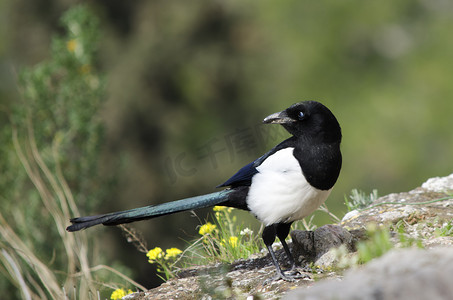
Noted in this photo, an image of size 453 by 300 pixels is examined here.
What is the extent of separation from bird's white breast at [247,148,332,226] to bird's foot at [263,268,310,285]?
0.86ft

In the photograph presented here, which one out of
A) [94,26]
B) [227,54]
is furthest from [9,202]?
[227,54]

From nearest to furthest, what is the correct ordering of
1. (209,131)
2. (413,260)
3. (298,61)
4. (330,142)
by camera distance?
1. (413,260)
2. (330,142)
3. (209,131)
4. (298,61)

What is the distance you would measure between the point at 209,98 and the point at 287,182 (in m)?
7.18

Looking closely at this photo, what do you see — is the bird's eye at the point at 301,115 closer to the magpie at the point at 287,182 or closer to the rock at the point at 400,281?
the magpie at the point at 287,182

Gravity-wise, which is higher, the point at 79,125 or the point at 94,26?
the point at 94,26

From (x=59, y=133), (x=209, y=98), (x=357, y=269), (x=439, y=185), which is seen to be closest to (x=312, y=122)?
(x=357, y=269)

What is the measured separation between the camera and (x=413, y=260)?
168 centimetres

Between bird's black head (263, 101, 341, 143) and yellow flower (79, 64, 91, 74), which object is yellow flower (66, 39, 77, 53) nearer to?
yellow flower (79, 64, 91, 74)

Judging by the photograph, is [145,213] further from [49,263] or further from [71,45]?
[71,45]

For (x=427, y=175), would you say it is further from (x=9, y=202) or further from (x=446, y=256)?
(x=446, y=256)

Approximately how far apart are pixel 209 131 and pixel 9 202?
4691mm

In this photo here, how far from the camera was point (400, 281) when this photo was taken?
5.32ft

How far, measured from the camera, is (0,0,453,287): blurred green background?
28.3ft

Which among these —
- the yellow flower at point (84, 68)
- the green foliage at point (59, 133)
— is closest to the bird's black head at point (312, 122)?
the green foliage at point (59, 133)
